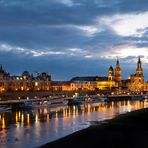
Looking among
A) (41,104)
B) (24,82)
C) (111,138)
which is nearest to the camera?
(111,138)

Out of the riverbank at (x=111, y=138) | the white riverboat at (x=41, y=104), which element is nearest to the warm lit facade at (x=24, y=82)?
the white riverboat at (x=41, y=104)

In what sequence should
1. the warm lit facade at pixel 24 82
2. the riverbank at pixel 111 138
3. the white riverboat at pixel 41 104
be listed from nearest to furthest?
the riverbank at pixel 111 138, the white riverboat at pixel 41 104, the warm lit facade at pixel 24 82

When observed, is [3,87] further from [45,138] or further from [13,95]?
[45,138]

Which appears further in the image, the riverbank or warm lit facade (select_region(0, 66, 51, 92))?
warm lit facade (select_region(0, 66, 51, 92))

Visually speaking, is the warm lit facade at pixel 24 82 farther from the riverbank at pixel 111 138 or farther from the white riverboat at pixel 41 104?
the riverbank at pixel 111 138

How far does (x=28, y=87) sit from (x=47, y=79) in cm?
2157

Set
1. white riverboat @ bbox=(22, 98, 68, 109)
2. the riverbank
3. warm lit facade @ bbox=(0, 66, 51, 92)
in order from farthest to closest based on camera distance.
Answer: warm lit facade @ bbox=(0, 66, 51, 92) < white riverboat @ bbox=(22, 98, 68, 109) < the riverbank

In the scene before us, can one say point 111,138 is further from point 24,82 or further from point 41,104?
point 24,82

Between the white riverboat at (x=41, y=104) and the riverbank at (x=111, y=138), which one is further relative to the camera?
the white riverboat at (x=41, y=104)

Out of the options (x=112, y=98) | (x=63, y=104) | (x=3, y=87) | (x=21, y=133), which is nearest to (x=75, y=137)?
(x=21, y=133)

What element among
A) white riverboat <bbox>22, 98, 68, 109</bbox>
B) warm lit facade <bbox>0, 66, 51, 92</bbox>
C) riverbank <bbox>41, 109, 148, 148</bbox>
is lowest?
riverbank <bbox>41, 109, 148, 148</bbox>

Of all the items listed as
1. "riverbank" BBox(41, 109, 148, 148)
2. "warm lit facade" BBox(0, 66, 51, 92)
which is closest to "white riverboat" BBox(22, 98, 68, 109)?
"warm lit facade" BBox(0, 66, 51, 92)

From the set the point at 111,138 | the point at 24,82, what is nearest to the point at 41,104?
the point at 111,138

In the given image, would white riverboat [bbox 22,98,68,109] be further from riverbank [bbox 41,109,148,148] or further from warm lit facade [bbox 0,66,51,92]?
riverbank [bbox 41,109,148,148]
